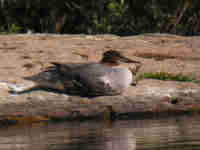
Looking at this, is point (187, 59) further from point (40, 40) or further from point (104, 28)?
point (104, 28)

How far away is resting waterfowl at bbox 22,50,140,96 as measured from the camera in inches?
348

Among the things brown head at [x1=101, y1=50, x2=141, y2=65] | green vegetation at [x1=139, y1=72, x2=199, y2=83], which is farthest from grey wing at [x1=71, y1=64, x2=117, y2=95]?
green vegetation at [x1=139, y1=72, x2=199, y2=83]

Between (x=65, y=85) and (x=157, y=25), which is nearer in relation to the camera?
(x=65, y=85)

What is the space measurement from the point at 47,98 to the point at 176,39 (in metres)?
3.91

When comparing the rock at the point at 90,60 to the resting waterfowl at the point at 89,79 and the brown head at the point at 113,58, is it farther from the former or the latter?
the brown head at the point at 113,58

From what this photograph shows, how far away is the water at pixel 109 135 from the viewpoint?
5.95 meters

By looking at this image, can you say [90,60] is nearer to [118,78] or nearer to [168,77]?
[168,77]

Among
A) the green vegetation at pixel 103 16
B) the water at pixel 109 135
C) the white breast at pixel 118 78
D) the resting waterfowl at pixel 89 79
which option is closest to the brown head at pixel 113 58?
the resting waterfowl at pixel 89 79

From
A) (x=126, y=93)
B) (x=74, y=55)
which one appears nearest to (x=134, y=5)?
(x=74, y=55)

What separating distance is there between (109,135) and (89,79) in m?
2.01

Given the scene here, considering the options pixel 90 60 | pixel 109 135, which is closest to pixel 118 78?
pixel 90 60

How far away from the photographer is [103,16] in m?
16.2

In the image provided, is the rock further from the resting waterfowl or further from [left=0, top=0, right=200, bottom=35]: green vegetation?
[left=0, top=0, right=200, bottom=35]: green vegetation

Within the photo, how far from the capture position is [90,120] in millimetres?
9008
